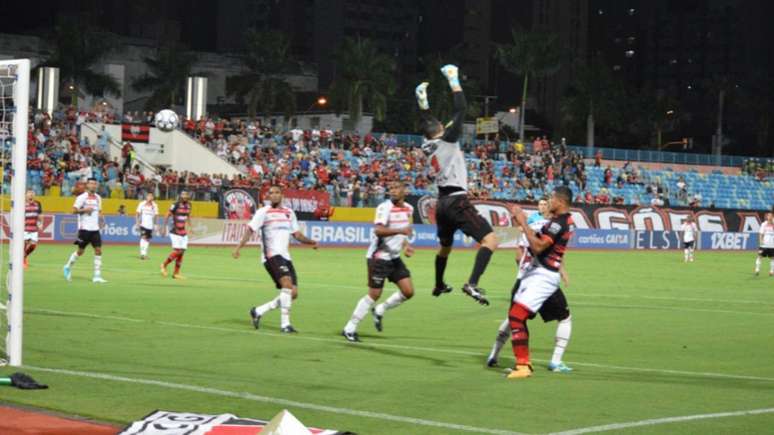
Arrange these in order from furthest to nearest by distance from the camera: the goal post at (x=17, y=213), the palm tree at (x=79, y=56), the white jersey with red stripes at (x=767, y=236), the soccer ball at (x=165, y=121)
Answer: the palm tree at (x=79, y=56)
the soccer ball at (x=165, y=121)
the white jersey with red stripes at (x=767, y=236)
the goal post at (x=17, y=213)

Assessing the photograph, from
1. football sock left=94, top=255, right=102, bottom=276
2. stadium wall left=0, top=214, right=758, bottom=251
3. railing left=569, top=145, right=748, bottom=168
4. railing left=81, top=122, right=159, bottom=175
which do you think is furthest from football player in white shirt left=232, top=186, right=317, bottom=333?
railing left=569, top=145, right=748, bottom=168

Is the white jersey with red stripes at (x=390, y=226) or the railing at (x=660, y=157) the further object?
the railing at (x=660, y=157)

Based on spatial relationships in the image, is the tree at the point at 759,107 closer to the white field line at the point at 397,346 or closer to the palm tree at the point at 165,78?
the palm tree at the point at 165,78

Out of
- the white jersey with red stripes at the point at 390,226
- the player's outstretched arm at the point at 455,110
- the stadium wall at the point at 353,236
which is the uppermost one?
the player's outstretched arm at the point at 455,110

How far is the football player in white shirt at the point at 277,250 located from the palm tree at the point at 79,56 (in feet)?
Answer: 215

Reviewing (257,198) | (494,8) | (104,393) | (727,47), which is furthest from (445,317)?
(727,47)

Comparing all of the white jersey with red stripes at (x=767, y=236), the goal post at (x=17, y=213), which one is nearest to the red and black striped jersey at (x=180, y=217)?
the goal post at (x=17, y=213)

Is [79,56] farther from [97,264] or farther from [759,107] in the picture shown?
[759,107]

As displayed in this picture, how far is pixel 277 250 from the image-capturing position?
1767cm

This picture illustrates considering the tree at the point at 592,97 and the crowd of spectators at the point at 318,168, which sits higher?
the tree at the point at 592,97

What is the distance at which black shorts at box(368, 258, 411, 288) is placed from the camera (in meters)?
16.5

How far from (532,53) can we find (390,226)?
8810 cm

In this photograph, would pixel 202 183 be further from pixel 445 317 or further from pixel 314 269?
pixel 445 317

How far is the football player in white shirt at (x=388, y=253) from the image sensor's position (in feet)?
53.3
